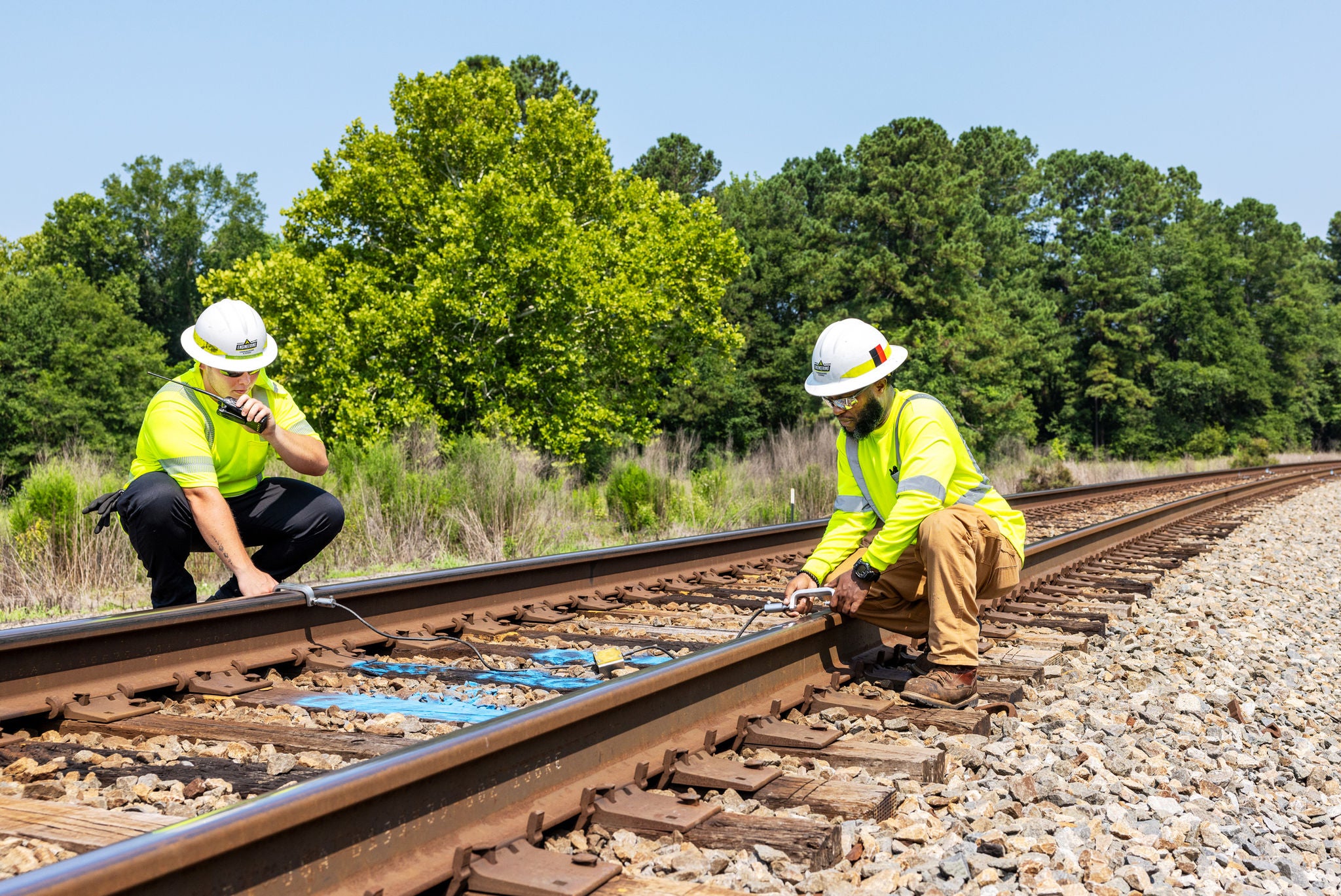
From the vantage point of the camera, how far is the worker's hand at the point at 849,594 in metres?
4.36

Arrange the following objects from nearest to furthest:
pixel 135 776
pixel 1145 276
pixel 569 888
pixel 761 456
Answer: pixel 569 888 → pixel 135 776 → pixel 761 456 → pixel 1145 276

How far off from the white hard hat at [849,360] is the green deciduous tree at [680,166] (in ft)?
167

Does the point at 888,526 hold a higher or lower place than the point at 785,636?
higher

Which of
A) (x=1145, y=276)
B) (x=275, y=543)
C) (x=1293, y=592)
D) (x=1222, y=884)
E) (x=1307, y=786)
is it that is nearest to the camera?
(x=1222, y=884)

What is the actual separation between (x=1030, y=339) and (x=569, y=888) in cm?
5181

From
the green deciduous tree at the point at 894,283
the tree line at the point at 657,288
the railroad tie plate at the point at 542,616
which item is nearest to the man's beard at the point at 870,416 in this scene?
the railroad tie plate at the point at 542,616

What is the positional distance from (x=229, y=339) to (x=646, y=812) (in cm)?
332

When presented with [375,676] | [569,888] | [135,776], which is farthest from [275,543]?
[569,888]

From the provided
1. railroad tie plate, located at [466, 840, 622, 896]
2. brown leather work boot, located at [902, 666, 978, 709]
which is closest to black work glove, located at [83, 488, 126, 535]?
railroad tie plate, located at [466, 840, 622, 896]

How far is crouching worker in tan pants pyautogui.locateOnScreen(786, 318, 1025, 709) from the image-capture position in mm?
4152

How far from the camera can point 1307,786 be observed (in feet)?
10.9

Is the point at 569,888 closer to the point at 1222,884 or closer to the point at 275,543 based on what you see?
the point at 1222,884

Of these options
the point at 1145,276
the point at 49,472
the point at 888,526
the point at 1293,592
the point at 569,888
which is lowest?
the point at 1293,592

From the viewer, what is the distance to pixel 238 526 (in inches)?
215
